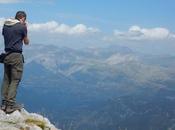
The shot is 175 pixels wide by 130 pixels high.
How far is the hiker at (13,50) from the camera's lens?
19.5 m

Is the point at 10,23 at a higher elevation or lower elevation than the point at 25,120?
higher

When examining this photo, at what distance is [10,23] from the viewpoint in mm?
19594

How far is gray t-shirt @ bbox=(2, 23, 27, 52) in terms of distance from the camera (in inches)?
768

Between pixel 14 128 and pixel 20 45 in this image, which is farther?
pixel 20 45

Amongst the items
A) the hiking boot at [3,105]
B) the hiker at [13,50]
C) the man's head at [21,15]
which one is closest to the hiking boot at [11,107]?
the hiker at [13,50]

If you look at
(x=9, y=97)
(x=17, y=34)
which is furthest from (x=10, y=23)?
(x=9, y=97)

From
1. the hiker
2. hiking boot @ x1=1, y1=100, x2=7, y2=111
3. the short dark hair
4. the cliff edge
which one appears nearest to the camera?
the cliff edge

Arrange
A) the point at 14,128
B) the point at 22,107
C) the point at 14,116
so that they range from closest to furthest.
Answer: the point at 14,128, the point at 14,116, the point at 22,107

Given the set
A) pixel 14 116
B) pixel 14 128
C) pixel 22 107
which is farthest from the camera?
pixel 22 107

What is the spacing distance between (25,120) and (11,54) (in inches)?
120

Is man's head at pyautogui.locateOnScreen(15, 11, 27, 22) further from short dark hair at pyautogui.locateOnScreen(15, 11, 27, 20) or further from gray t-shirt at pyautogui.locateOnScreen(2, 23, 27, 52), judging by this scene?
gray t-shirt at pyautogui.locateOnScreen(2, 23, 27, 52)

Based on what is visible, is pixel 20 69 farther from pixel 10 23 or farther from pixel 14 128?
pixel 14 128

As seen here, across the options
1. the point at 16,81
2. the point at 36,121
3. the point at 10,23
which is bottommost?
the point at 36,121

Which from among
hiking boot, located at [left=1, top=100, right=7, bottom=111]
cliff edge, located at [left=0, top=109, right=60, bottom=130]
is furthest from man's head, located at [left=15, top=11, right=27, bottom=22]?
cliff edge, located at [left=0, top=109, right=60, bottom=130]
